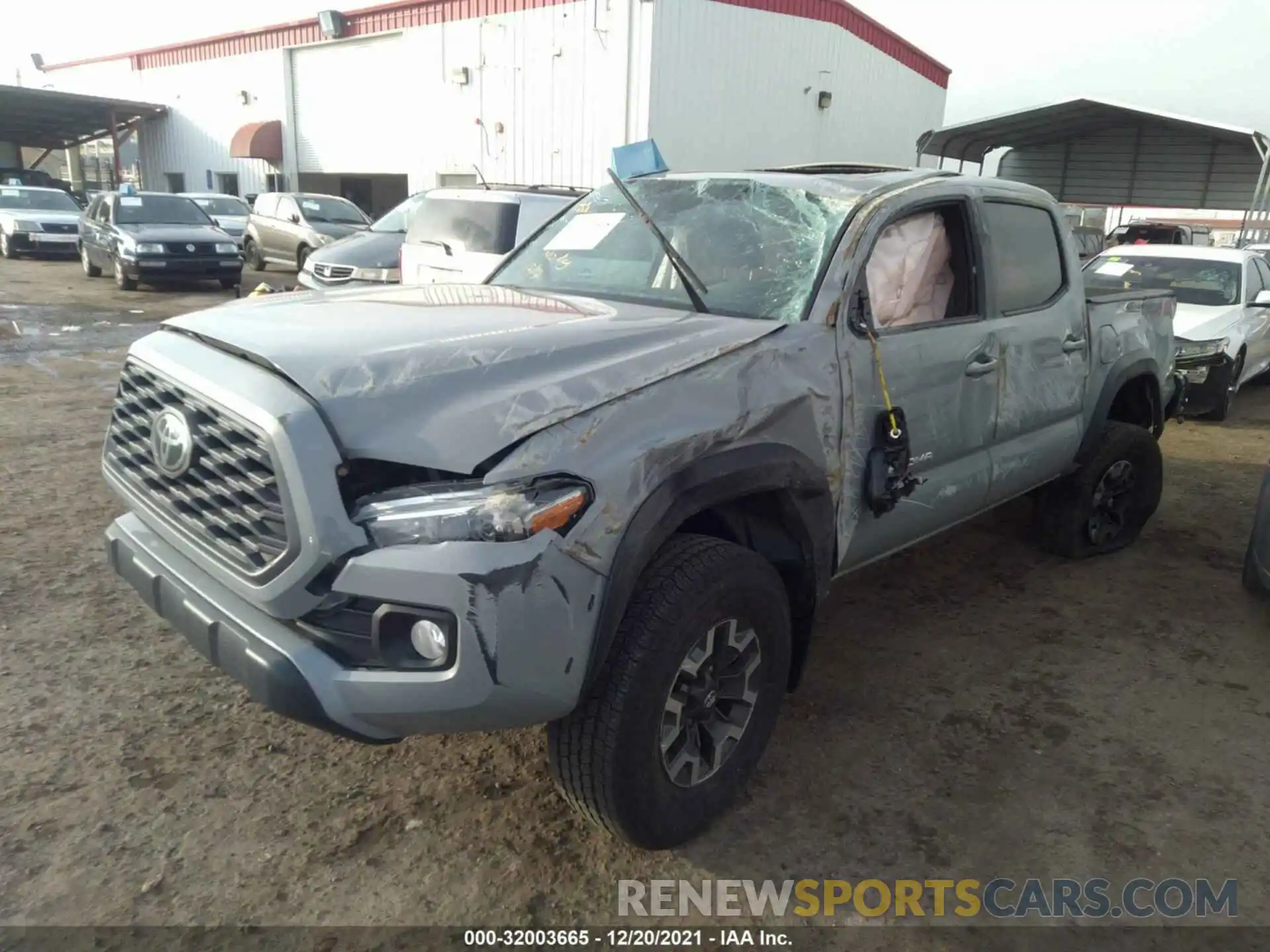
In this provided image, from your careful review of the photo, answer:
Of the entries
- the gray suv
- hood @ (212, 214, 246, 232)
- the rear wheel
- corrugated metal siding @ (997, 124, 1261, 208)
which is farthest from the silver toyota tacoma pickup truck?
corrugated metal siding @ (997, 124, 1261, 208)

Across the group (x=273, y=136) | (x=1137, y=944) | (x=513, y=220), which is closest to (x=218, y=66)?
(x=273, y=136)

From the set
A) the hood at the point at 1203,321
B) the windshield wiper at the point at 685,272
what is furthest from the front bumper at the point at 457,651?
the hood at the point at 1203,321

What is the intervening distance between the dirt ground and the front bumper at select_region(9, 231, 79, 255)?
1740cm

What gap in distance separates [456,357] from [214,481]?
2.28ft

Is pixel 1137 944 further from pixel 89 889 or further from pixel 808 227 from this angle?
pixel 89 889

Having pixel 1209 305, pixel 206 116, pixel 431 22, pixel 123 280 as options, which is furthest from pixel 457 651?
pixel 206 116

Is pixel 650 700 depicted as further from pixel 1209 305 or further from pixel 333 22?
pixel 333 22

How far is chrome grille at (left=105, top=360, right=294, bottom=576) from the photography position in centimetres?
218

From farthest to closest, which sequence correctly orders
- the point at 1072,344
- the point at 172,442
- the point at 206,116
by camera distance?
the point at 206,116 → the point at 1072,344 → the point at 172,442

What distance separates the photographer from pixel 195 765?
291cm

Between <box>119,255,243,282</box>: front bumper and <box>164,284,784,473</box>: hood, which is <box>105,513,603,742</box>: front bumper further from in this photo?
<box>119,255,243,282</box>: front bumper

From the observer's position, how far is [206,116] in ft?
99.5

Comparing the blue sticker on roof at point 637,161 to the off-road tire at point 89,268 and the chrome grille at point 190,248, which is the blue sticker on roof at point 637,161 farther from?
the off-road tire at point 89,268

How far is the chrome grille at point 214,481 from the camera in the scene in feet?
7.16
